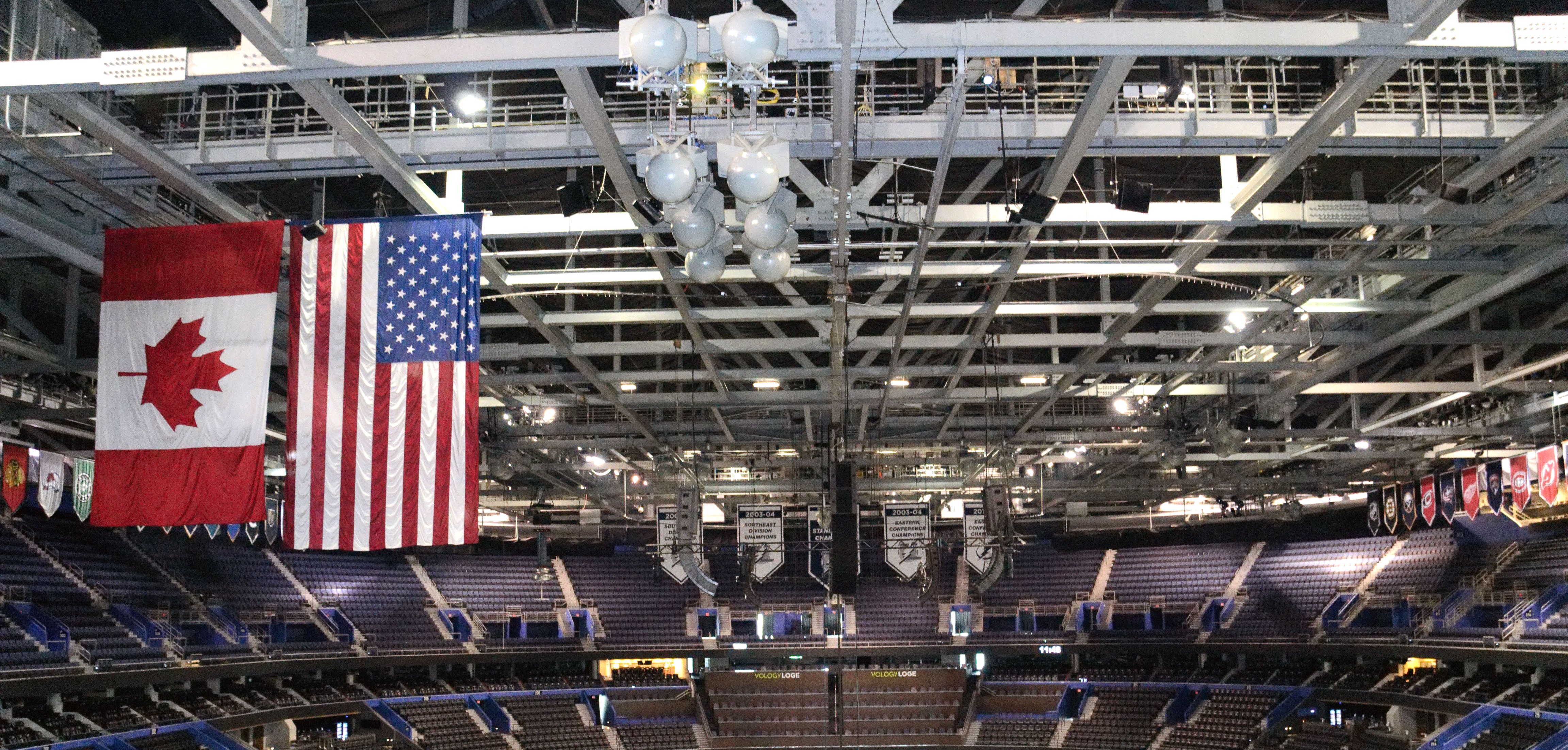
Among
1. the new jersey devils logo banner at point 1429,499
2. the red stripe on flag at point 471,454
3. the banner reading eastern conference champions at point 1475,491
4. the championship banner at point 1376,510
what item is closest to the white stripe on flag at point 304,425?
the red stripe on flag at point 471,454

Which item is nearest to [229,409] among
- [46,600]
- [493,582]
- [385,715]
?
[46,600]

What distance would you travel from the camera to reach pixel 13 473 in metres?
20.3

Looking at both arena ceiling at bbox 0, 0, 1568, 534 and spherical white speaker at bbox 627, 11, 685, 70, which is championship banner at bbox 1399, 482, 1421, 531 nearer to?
arena ceiling at bbox 0, 0, 1568, 534

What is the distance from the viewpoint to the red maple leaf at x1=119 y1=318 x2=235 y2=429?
30.0ft

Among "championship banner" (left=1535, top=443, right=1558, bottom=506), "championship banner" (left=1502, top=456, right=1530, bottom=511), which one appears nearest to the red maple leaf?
"championship banner" (left=1535, top=443, right=1558, bottom=506)

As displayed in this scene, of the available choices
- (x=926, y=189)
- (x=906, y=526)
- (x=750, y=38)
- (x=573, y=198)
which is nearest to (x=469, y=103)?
(x=573, y=198)

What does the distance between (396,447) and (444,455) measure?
370mm

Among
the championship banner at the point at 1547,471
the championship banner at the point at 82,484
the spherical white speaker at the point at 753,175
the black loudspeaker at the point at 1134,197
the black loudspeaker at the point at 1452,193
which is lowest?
the championship banner at the point at 1547,471

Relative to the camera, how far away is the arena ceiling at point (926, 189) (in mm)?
8016

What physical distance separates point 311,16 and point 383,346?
147 inches

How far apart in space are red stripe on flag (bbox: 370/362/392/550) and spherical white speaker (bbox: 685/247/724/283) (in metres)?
2.46

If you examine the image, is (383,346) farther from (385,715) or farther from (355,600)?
(355,600)

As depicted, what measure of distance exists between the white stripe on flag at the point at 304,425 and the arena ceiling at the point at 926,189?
1.53 metres

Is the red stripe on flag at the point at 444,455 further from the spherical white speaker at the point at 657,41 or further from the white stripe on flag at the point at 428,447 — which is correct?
the spherical white speaker at the point at 657,41
